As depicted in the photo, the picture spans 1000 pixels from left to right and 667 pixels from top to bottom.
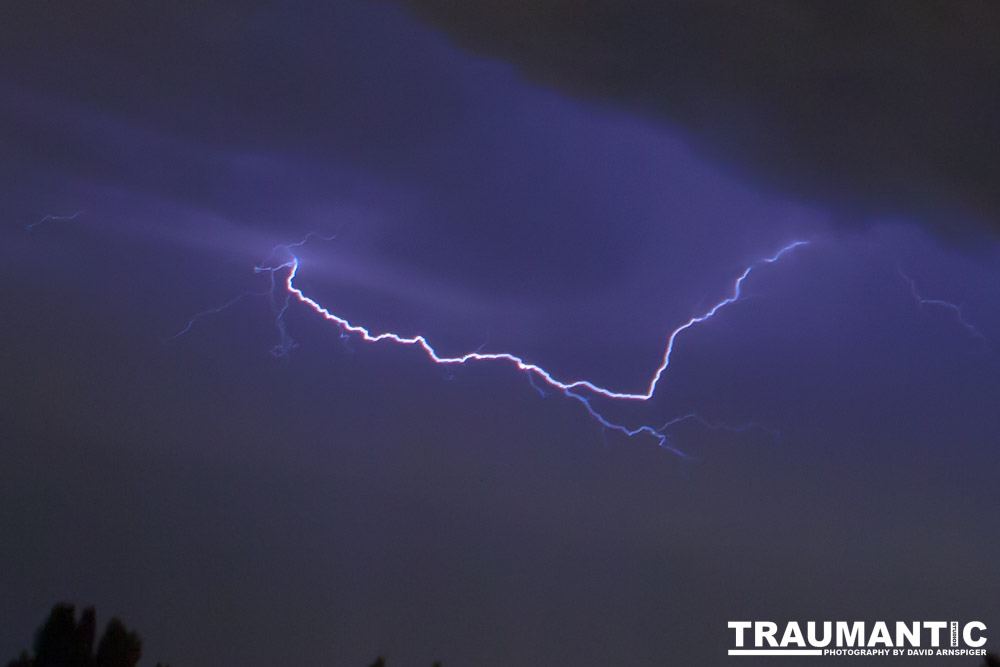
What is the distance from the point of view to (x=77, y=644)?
5281 mm

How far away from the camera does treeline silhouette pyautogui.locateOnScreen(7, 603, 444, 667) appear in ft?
17.1

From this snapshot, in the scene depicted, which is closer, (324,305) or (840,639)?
(840,639)

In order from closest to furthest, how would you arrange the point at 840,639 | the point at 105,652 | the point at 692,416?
the point at 105,652
the point at 840,639
the point at 692,416

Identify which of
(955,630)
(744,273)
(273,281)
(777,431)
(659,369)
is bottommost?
(955,630)

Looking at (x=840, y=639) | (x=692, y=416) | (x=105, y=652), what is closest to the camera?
(x=105, y=652)

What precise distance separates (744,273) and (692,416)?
1789mm

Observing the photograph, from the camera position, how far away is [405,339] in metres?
7.84

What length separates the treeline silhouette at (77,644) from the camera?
5.22 m

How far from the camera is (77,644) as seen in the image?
5281 millimetres

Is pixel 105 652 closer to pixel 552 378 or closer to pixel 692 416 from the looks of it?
pixel 552 378

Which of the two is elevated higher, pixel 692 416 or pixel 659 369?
pixel 659 369

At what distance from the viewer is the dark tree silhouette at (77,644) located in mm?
5223

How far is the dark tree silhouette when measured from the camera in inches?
206

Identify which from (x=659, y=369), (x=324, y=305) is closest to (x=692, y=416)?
(x=659, y=369)
